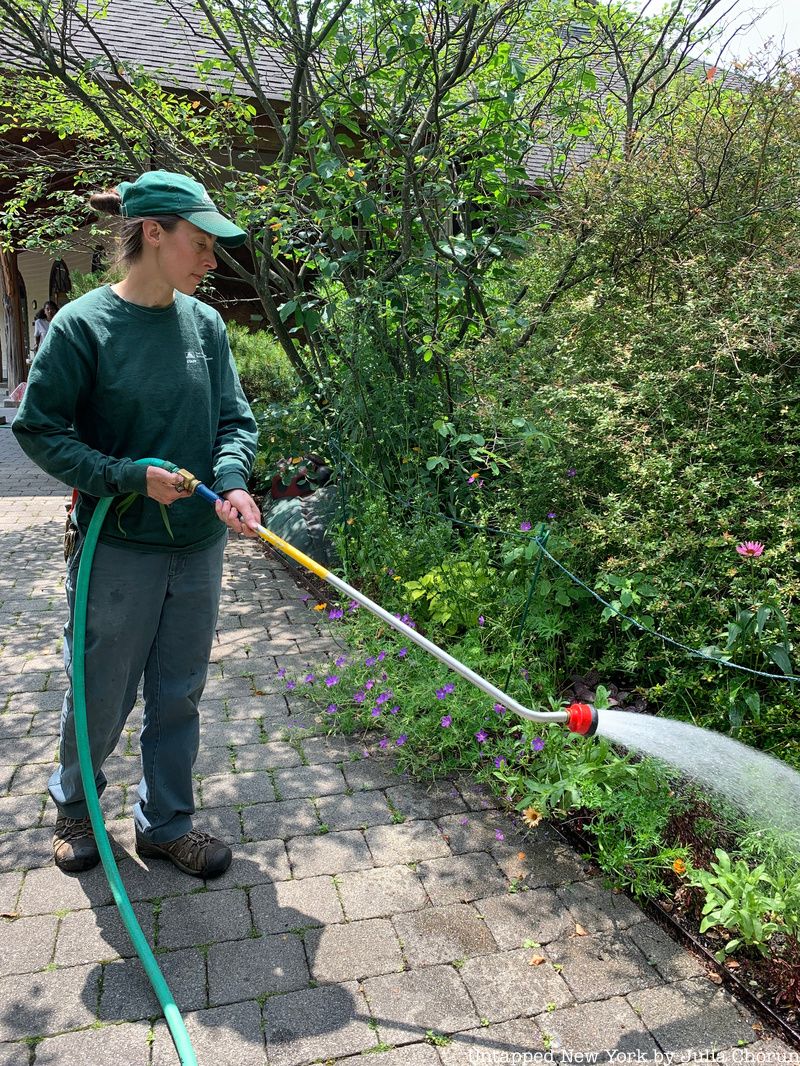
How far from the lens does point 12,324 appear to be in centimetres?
Answer: 1856

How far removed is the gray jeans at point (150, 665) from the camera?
2.49 metres

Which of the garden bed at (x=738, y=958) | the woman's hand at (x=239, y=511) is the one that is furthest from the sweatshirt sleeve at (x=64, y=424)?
the garden bed at (x=738, y=958)

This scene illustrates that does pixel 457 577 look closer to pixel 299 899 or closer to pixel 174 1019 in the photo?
pixel 299 899

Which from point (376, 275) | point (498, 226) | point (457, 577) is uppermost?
point (498, 226)

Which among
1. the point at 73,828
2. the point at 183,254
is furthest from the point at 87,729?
the point at 183,254

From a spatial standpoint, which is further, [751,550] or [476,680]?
[751,550]

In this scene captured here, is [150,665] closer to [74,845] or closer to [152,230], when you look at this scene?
[74,845]

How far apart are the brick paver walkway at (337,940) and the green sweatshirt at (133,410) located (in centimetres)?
112

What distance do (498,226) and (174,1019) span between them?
4.59m

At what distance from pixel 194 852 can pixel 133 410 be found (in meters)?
1.41

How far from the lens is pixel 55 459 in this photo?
2.30m

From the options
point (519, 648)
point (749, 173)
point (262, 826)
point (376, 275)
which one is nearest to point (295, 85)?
point (376, 275)

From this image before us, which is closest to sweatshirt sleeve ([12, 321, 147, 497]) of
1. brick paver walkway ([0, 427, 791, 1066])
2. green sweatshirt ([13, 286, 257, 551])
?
green sweatshirt ([13, 286, 257, 551])

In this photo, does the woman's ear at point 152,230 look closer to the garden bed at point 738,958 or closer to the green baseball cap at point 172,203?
the green baseball cap at point 172,203
